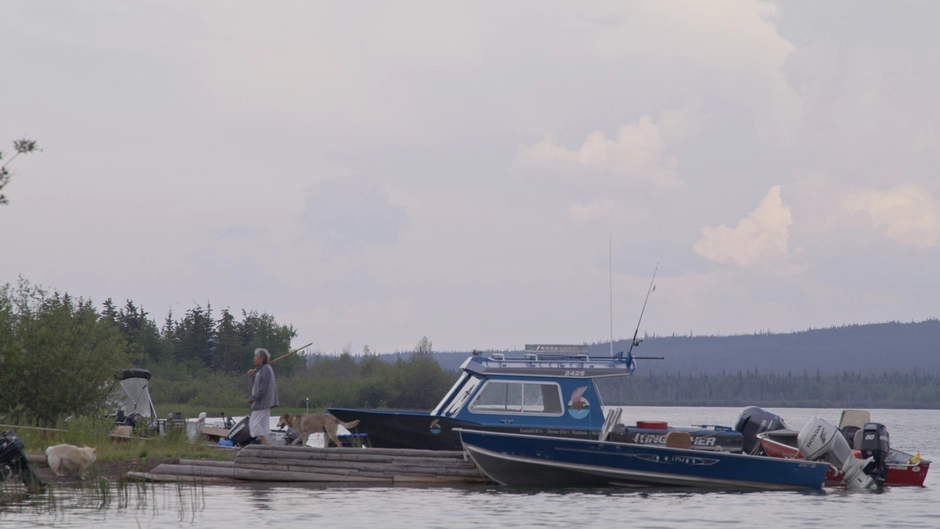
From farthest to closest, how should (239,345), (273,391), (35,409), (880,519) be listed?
1. (239,345)
2. (35,409)
3. (273,391)
4. (880,519)

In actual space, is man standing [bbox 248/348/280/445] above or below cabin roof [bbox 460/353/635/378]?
below

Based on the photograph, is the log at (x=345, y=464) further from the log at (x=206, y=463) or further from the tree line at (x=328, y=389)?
the tree line at (x=328, y=389)

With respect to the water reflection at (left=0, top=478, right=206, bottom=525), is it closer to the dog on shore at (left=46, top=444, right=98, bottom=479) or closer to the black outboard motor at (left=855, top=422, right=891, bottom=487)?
the dog on shore at (left=46, top=444, right=98, bottom=479)

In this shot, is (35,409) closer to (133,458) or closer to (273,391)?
(133,458)

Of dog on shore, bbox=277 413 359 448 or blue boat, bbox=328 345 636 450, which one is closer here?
dog on shore, bbox=277 413 359 448

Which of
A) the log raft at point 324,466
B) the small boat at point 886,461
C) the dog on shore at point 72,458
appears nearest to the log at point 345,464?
the log raft at point 324,466

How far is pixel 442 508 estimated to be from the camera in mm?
15969

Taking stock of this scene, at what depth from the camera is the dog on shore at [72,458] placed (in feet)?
55.4

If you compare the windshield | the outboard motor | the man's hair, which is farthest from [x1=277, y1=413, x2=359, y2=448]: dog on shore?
the outboard motor

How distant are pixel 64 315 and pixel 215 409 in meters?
59.2

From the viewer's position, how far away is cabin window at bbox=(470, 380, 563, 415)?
2005 centimetres

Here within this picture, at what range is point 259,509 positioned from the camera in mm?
15336

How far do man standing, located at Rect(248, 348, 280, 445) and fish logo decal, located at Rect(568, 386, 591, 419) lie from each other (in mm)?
5071

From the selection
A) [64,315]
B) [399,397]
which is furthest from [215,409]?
[64,315]
